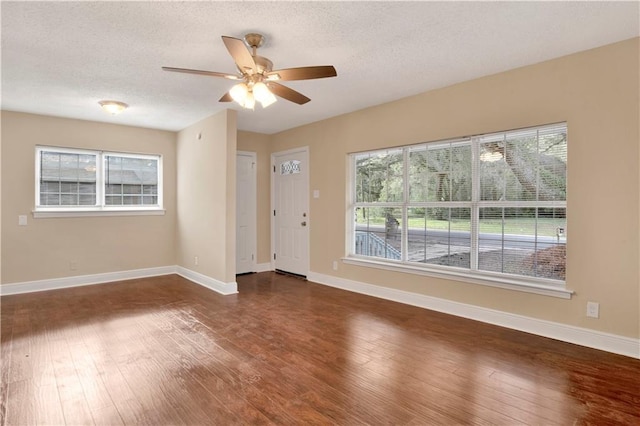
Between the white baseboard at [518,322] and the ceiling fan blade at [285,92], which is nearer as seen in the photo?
the white baseboard at [518,322]

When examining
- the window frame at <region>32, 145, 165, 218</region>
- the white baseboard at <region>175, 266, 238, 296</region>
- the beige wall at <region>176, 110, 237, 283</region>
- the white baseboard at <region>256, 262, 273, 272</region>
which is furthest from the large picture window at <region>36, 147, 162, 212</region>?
the white baseboard at <region>256, 262, 273, 272</region>

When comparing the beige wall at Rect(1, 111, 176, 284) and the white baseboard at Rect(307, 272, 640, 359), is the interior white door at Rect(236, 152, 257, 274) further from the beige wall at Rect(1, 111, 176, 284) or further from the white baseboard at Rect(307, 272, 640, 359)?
the white baseboard at Rect(307, 272, 640, 359)

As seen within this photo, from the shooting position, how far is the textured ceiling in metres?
2.29

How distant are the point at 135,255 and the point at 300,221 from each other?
9.14 feet

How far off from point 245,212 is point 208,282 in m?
1.44

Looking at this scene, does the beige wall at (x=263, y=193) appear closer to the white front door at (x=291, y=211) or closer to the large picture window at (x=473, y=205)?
the white front door at (x=291, y=211)

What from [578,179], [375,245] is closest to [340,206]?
[375,245]

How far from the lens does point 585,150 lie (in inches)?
115

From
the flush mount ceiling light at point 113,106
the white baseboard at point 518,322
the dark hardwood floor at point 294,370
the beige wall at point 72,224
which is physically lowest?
the dark hardwood floor at point 294,370

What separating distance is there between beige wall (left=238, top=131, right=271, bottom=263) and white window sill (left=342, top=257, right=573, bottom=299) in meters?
2.17

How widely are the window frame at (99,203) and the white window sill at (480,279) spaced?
3.72 metres

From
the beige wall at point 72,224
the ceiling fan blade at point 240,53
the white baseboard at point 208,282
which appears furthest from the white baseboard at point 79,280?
the ceiling fan blade at point 240,53

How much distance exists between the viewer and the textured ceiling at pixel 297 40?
2.29m

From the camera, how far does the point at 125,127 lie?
5.54m
